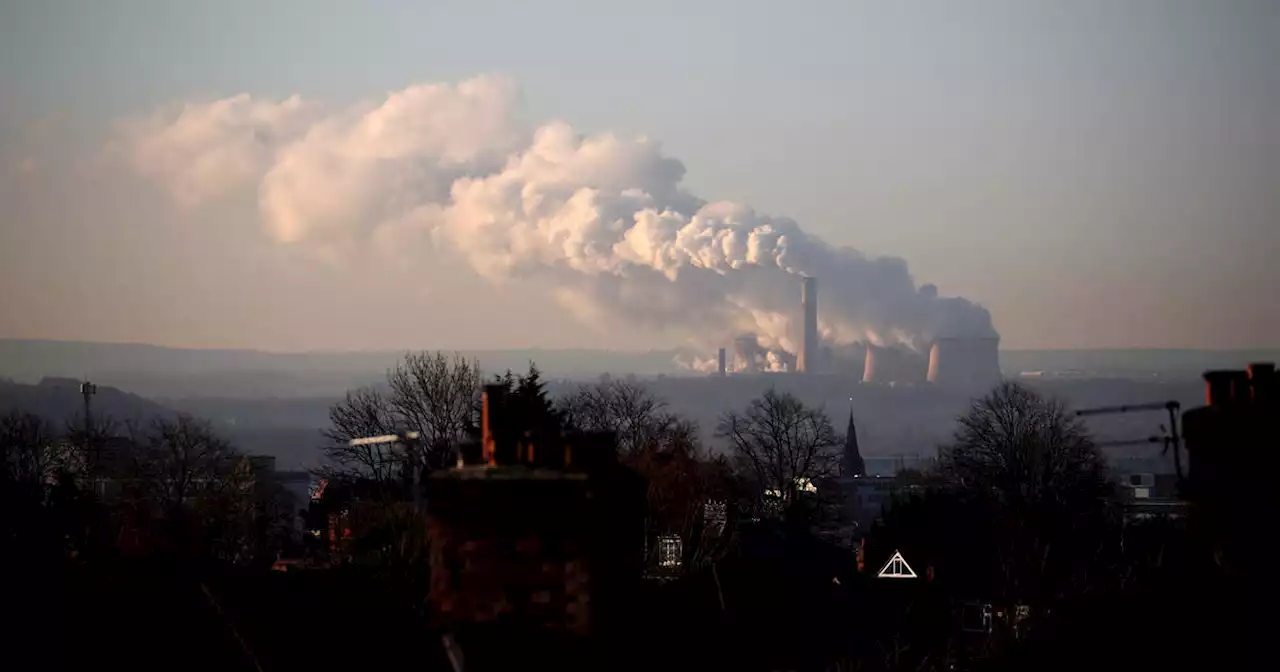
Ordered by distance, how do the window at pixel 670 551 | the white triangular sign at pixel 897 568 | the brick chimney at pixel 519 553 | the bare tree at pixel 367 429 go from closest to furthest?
1. the brick chimney at pixel 519 553
2. the window at pixel 670 551
3. the white triangular sign at pixel 897 568
4. the bare tree at pixel 367 429

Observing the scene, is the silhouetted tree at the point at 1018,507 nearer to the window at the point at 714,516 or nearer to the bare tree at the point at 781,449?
the window at the point at 714,516

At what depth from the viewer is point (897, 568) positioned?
64.0 meters

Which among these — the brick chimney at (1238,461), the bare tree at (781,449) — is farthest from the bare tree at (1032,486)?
the brick chimney at (1238,461)

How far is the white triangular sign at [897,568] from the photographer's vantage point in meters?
62.2

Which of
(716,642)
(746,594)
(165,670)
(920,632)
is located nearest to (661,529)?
(920,632)

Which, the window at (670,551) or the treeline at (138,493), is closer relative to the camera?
the window at (670,551)

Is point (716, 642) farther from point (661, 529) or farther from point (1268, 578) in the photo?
point (661, 529)

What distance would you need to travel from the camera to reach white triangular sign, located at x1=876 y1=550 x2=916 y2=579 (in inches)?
2448

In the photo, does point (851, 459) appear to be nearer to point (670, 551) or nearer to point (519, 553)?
point (670, 551)

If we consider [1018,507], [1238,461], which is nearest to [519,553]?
[1238,461]

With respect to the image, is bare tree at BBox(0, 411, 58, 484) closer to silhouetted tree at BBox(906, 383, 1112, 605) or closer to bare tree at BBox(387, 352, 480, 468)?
bare tree at BBox(387, 352, 480, 468)

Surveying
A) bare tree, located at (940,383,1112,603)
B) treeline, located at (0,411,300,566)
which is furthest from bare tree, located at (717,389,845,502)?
treeline, located at (0,411,300,566)

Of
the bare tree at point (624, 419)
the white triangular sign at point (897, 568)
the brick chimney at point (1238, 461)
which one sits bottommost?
the white triangular sign at point (897, 568)

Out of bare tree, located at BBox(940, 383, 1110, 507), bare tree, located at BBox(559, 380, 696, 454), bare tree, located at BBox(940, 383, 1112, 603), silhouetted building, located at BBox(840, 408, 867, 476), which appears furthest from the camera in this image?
silhouetted building, located at BBox(840, 408, 867, 476)
